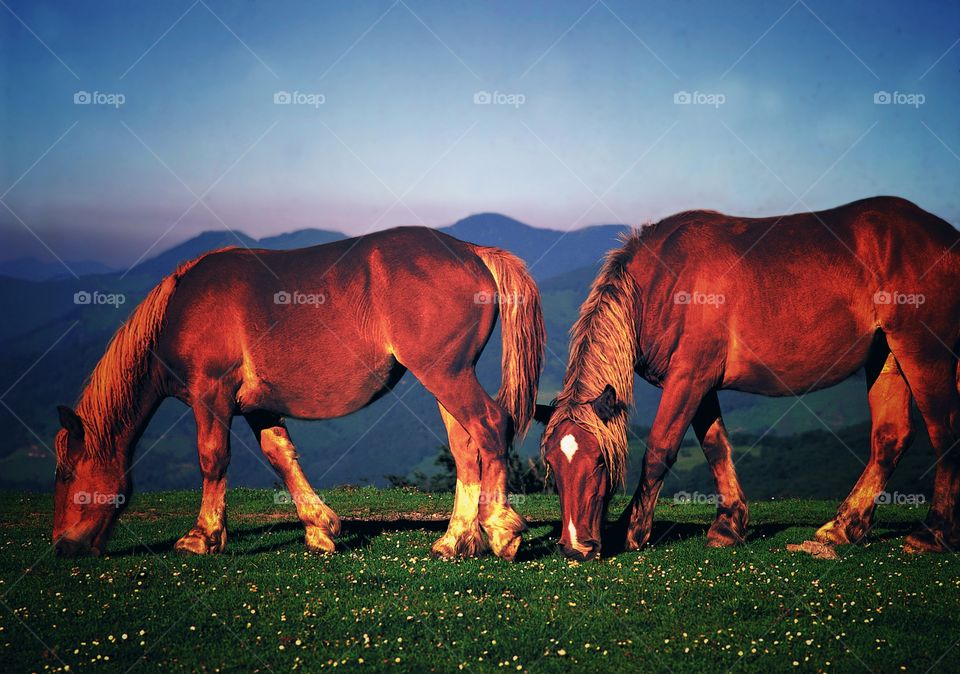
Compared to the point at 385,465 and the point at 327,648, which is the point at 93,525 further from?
the point at 385,465

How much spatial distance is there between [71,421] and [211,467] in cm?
175

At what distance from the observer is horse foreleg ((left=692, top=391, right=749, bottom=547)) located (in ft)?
36.3

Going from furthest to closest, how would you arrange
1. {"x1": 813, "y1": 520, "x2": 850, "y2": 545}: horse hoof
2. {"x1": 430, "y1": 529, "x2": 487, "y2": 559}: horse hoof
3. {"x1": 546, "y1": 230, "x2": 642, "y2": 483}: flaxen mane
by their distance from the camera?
1. {"x1": 813, "y1": 520, "x2": 850, "y2": 545}: horse hoof
2. {"x1": 430, "y1": 529, "x2": 487, "y2": 559}: horse hoof
3. {"x1": 546, "y1": 230, "x2": 642, "y2": 483}: flaxen mane

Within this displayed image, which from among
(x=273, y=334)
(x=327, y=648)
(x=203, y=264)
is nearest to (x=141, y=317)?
(x=203, y=264)

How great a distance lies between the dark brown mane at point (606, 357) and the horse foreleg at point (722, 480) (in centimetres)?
166

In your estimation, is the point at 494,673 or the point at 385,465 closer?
the point at 494,673

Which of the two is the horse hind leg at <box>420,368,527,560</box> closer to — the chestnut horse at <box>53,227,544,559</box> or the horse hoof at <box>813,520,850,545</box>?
the chestnut horse at <box>53,227,544,559</box>

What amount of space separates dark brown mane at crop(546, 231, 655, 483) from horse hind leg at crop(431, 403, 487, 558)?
45.7 inches

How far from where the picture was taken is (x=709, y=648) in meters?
→ 7.08

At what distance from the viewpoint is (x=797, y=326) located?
1055cm

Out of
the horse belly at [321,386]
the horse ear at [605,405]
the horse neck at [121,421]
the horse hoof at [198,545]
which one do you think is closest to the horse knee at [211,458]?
the horse belly at [321,386]

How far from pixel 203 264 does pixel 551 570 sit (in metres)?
5.98

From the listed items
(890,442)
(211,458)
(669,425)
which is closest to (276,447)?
(211,458)

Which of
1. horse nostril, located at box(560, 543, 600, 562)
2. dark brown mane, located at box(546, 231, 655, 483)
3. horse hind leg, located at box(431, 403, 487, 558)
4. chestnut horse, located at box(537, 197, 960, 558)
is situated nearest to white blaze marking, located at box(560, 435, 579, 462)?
dark brown mane, located at box(546, 231, 655, 483)
